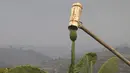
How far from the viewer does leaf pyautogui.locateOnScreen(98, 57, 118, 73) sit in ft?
13.6

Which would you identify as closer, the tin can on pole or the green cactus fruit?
the tin can on pole

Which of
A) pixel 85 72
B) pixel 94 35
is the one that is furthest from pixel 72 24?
pixel 85 72

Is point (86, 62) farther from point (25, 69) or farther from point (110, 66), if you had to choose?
point (25, 69)

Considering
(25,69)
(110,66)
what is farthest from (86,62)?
(25,69)

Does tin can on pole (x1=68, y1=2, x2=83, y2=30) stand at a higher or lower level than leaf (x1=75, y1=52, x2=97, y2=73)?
higher

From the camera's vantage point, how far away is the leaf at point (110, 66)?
4.15 metres

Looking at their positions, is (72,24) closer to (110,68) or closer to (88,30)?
(88,30)

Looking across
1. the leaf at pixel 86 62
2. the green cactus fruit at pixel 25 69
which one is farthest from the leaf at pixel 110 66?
the green cactus fruit at pixel 25 69

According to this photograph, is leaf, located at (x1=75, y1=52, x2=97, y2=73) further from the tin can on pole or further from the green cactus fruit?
the tin can on pole

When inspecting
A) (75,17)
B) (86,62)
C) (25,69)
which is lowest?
(25,69)

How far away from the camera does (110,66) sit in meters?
4.30

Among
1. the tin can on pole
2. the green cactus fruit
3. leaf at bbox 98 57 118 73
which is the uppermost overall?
the tin can on pole

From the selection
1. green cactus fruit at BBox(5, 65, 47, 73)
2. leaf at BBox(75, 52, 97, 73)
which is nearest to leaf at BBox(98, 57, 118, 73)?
leaf at BBox(75, 52, 97, 73)

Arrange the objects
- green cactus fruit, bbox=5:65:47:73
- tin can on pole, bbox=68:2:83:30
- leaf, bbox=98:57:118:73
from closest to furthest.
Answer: tin can on pole, bbox=68:2:83:30 < green cactus fruit, bbox=5:65:47:73 < leaf, bbox=98:57:118:73
